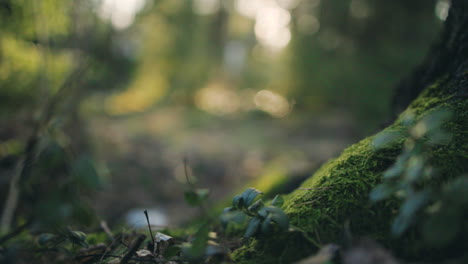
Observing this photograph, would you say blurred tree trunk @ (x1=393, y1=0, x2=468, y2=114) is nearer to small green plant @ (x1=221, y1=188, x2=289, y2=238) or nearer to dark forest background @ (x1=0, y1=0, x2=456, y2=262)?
dark forest background @ (x1=0, y1=0, x2=456, y2=262)

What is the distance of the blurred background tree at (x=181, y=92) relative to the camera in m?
4.03

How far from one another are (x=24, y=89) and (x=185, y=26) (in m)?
11.4

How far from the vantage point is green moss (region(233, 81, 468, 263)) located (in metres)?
0.86

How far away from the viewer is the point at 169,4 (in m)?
14.9

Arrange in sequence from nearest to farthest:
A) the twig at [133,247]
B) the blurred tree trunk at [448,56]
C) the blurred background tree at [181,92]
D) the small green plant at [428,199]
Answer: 1. the small green plant at [428,199]
2. the twig at [133,247]
3. the blurred tree trunk at [448,56]
4. the blurred background tree at [181,92]

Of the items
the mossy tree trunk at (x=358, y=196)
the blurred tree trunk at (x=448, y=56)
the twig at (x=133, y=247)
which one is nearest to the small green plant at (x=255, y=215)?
the mossy tree trunk at (x=358, y=196)

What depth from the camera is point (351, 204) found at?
928mm

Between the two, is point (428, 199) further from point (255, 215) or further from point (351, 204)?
point (255, 215)

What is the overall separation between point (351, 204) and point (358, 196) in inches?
1.5

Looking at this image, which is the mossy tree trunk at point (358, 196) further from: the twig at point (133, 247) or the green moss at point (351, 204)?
the twig at point (133, 247)

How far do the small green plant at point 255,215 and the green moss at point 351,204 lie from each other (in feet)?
0.25

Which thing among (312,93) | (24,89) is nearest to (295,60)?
(312,93)

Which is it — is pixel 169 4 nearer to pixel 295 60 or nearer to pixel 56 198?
pixel 295 60

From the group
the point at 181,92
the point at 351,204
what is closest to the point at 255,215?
the point at 351,204
